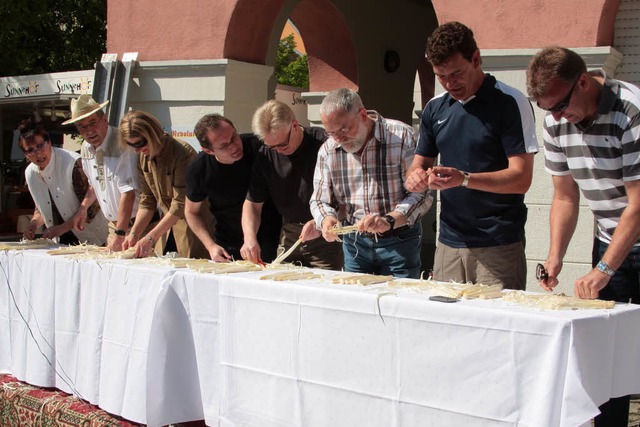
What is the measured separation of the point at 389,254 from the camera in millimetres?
3672

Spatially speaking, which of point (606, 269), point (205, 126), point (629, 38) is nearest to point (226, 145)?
point (205, 126)

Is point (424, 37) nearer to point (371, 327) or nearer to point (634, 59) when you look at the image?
point (634, 59)

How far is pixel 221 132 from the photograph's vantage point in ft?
13.6

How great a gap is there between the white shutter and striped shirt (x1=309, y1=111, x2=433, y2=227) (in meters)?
2.94

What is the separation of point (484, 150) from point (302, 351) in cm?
118

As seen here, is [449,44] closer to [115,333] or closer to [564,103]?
[564,103]

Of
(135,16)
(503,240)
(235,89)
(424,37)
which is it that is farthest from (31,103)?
(503,240)

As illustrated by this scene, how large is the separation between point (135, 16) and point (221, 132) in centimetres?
436

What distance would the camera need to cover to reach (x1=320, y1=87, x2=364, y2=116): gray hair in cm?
349

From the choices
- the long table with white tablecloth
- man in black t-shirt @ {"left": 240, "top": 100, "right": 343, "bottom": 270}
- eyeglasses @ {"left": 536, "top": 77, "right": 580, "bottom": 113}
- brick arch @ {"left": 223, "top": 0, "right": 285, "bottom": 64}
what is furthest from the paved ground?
brick arch @ {"left": 223, "top": 0, "right": 285, "bottom": 64}

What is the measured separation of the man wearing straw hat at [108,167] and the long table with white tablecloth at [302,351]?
2.52 ft

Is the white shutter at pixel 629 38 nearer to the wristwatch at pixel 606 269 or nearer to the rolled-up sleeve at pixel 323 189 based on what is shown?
the rolled-up sleeve at pixel 323 189

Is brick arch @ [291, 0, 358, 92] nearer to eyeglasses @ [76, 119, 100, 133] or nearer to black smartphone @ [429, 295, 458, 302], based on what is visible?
eyeglasses @ [76, 119, 100, 133]

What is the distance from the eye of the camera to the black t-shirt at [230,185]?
172 inches
